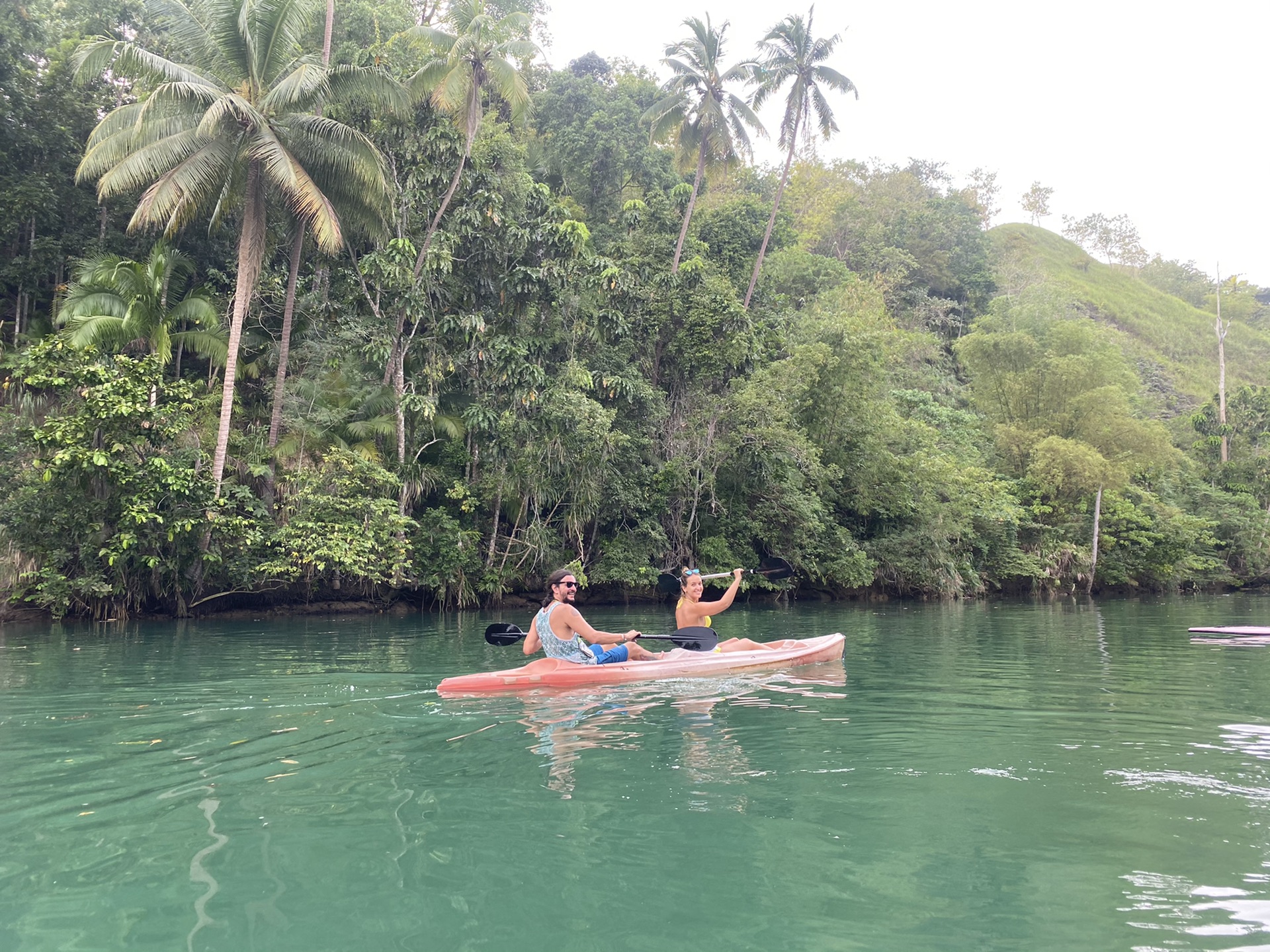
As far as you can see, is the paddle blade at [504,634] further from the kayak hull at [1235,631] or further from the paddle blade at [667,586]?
the kayak hull at [1235,631]

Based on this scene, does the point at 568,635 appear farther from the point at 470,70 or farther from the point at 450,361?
the point at 470,70

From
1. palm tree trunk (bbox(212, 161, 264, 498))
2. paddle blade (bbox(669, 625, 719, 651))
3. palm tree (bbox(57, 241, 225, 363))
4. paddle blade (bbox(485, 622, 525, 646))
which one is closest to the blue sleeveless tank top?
paddle blade (bbox(485, 622, 525, 646))

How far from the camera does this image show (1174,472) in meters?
34.1

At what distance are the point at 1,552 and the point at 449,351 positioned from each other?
9.80 metres

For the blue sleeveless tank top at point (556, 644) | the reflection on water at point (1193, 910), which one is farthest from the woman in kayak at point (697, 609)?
the reflection on water at point (1193, 910)

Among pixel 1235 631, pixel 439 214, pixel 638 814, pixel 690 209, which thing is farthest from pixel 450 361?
pixel 638 814

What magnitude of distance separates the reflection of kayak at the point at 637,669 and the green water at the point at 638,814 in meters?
0.26

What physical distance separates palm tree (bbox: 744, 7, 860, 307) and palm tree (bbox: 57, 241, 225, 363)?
14736 millimetres

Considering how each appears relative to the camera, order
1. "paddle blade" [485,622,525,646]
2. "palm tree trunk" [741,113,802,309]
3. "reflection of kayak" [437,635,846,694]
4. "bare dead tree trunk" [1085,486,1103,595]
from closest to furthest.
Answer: "reflection of kayak" [437,635,846,694] < "paddle blade" [485,622,525,646] < "palm tree trunk" [741,113,802,309] < "bare dead tree trunk" [1085,486,1103,595]

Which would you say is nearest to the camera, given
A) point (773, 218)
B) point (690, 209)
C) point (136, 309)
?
point (136, 309)

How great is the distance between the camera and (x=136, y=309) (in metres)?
17.8

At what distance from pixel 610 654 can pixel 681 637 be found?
113 centimetres

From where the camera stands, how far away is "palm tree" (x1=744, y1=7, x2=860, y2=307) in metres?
26.5

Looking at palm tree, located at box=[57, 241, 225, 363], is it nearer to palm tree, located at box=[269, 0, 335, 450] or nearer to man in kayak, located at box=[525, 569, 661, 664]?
palm tree, located at box=[269, 0, 335, 450]
